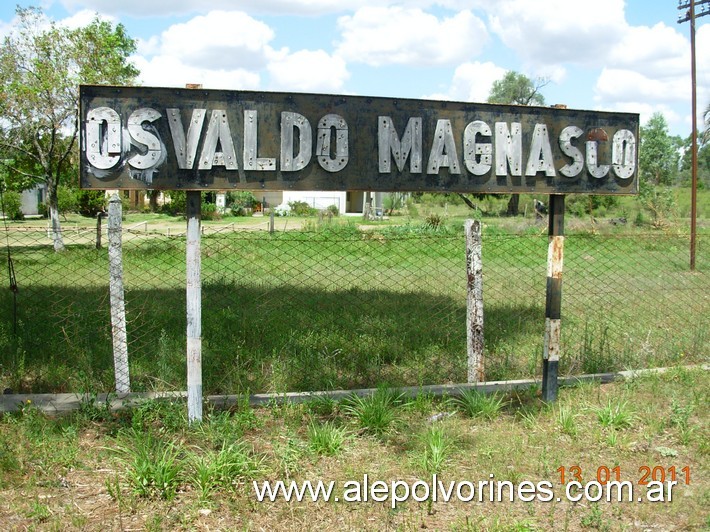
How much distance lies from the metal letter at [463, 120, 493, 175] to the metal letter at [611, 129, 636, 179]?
109cm

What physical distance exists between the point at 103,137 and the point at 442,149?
2406mm

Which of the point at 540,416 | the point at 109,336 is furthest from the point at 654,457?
the point at 109,336

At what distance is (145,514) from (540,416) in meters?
2.89

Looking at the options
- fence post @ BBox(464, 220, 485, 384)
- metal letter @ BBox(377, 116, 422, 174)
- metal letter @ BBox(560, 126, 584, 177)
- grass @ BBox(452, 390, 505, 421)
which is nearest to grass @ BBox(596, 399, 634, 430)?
grass @ BBox(452, 390, 505, 421)

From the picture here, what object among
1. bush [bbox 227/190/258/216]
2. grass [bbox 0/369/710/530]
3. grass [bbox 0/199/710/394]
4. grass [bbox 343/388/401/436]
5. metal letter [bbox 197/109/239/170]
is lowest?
grass [bbox 0/369/710/530]

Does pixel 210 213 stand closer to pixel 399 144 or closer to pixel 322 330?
pixel 322 330

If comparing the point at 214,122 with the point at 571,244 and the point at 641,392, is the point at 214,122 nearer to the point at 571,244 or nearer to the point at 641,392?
the point at 641,392

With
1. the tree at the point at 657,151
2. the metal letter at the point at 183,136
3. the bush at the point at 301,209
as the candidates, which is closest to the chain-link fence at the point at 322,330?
the metal letter at the point at 183,136

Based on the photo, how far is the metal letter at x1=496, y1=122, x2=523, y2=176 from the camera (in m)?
5.26

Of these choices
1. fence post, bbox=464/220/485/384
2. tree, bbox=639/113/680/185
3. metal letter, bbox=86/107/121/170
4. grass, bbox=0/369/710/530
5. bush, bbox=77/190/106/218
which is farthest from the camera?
tree, bbox=639/113/680/185

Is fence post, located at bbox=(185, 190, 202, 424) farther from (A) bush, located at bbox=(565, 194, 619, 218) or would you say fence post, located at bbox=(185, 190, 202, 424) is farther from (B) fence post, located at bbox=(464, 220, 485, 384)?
(A) bush, located at bbox=(565, 194, 619, 218)

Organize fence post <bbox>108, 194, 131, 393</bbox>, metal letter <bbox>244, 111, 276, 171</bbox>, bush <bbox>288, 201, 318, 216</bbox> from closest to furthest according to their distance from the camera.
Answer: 1. metal letter <bbox>244, 111, 276, 171</bbox>
2. fence post <bbox>108, 194, 131, 393</bbox>
3. bush <bbox>288, 201, 318, 216</bbox>

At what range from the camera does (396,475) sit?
163 inches

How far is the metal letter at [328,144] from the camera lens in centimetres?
490
